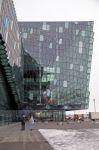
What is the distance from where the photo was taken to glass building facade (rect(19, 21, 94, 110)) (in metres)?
115

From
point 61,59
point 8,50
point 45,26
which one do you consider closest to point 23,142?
point 8,50

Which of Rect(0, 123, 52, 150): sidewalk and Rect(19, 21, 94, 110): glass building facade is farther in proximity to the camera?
Rect(19, 21, 94, 110): glass building facade

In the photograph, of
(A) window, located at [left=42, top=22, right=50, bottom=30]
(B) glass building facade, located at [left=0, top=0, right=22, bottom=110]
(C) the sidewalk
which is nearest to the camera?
(C) the sidewalk

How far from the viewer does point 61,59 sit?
117 m

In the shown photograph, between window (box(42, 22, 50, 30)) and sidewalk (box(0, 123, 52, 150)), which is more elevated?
window (box(42, 22, 50, 30))

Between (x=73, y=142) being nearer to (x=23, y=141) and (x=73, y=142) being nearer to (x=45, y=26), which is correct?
(x=23, y=141)

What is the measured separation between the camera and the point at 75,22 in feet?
398

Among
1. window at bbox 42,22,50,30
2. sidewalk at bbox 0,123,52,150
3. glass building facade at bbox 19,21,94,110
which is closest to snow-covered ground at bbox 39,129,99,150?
sidewalk at bbox 0,123,52,150

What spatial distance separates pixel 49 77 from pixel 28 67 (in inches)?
265

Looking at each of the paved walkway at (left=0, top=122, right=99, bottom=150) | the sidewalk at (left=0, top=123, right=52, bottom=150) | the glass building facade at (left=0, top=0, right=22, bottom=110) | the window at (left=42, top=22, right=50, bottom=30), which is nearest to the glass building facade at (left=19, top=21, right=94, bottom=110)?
the window at (left=42, top=22, right=50, bottom=30)

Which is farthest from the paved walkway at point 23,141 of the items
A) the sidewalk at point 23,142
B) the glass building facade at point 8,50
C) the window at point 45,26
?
the window at point 45,26

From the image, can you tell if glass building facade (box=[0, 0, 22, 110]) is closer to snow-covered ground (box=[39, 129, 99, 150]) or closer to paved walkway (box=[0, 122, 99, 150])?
paved walkway (box=[0, 122, 99, 150])

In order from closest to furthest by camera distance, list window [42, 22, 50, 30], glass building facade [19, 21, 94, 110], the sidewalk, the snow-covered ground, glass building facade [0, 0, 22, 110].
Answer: the snow-covered ground, the sidewalk, glass building facade [0, 0, 22, 110], glass building facade [19, 21, 94, 110], window [42, 22, 50, 30]

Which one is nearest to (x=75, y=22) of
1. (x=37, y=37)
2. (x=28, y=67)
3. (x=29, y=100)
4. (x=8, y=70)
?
(x=37, y=37)
